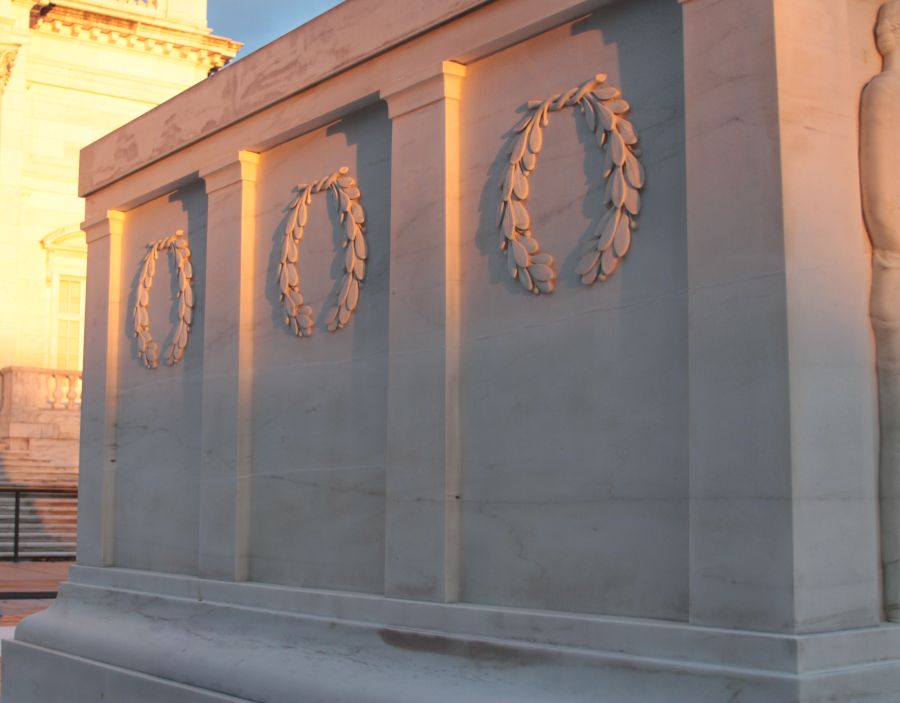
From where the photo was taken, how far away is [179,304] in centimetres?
669

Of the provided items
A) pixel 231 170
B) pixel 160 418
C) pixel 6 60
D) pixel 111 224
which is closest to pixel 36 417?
pixel 6 60

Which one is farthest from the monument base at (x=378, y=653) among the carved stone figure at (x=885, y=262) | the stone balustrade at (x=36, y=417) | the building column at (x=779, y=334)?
the stone balustrade at (x=36, y=417)

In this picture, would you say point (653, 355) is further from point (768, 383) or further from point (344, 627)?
point (344, 627)

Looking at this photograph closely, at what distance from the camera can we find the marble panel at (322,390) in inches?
201

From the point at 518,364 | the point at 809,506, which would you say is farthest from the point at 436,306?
the point at 809,506

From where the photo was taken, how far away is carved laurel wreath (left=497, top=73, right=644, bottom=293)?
3934 mm

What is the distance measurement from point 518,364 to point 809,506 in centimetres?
143

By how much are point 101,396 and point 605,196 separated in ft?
15.1

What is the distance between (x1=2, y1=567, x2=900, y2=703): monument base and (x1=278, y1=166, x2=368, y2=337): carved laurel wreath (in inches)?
56.5

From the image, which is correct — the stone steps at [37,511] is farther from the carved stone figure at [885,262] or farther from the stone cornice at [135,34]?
the carved stone figure at [885,262]

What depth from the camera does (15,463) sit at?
20188mm

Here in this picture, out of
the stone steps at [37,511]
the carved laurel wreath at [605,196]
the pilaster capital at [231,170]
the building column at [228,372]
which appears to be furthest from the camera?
the stone steps at [37,511]

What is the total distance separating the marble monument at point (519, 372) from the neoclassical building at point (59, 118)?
1759 cm

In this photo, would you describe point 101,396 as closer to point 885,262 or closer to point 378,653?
point 378,653
